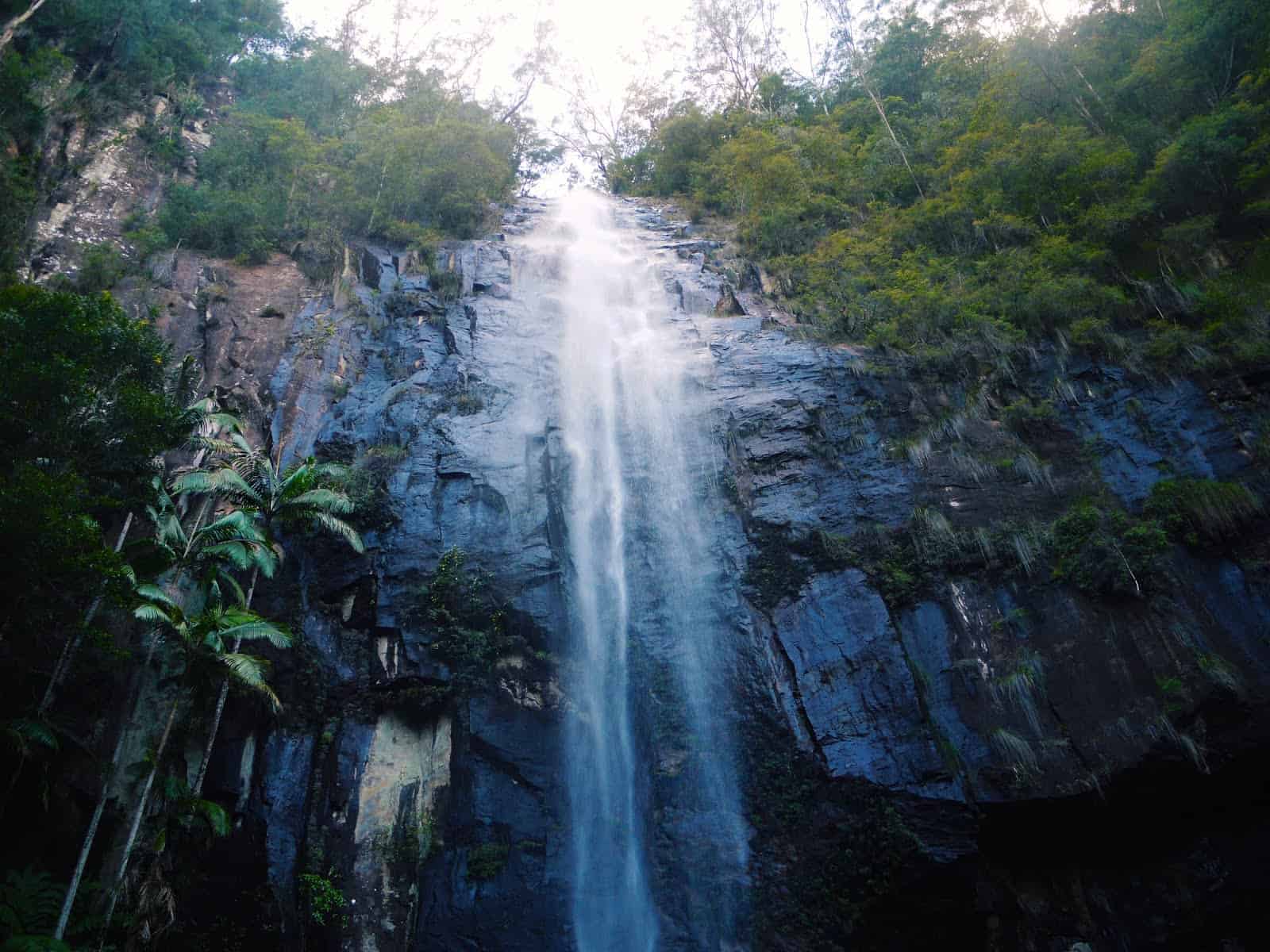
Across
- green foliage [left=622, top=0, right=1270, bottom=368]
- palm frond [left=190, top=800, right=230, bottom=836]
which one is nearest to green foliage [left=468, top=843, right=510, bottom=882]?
palm frond [left=190, top=800, right=230, bottom=836]

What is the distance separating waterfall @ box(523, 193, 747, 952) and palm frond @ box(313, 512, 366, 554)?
132 inches

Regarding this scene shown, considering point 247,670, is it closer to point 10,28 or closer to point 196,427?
point 196,427

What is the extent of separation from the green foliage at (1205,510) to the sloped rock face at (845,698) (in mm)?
497

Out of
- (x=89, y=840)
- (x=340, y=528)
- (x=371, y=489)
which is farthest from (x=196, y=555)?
(x=89, y=840)

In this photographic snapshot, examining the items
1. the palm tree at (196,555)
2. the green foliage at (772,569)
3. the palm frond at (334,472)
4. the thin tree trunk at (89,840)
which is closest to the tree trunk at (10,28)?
the palm tree at (196,555)

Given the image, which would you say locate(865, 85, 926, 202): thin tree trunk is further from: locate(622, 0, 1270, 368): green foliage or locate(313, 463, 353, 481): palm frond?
locate(313, 463, 353, 481): palm frond

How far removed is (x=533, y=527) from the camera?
12.5 meters

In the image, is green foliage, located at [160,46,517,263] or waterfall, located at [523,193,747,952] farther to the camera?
green foliage, located at [160,46,517,263]

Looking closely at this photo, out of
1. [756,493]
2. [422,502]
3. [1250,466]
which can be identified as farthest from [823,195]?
[422,502]

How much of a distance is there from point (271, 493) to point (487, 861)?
21.4ft

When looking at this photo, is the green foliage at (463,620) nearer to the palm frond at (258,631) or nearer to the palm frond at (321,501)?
the palm frond at (321,501)

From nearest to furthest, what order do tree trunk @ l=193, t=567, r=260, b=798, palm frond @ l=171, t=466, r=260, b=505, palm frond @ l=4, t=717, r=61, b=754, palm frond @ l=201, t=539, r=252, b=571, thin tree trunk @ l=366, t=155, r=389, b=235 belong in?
palm frond @ l=4, t=717, r=61, b=754
tree trunk @ l=193, t=567, r=260, b=798
palm frond @ l=201, t=539, r=252, b=571
palm frond @ l=171, t=466, r=260, b=505
thin tree trunk @ l=366, t=155, r=389, b=235

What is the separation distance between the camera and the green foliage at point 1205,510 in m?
10.3

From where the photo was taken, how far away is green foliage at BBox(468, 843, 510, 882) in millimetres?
9828
